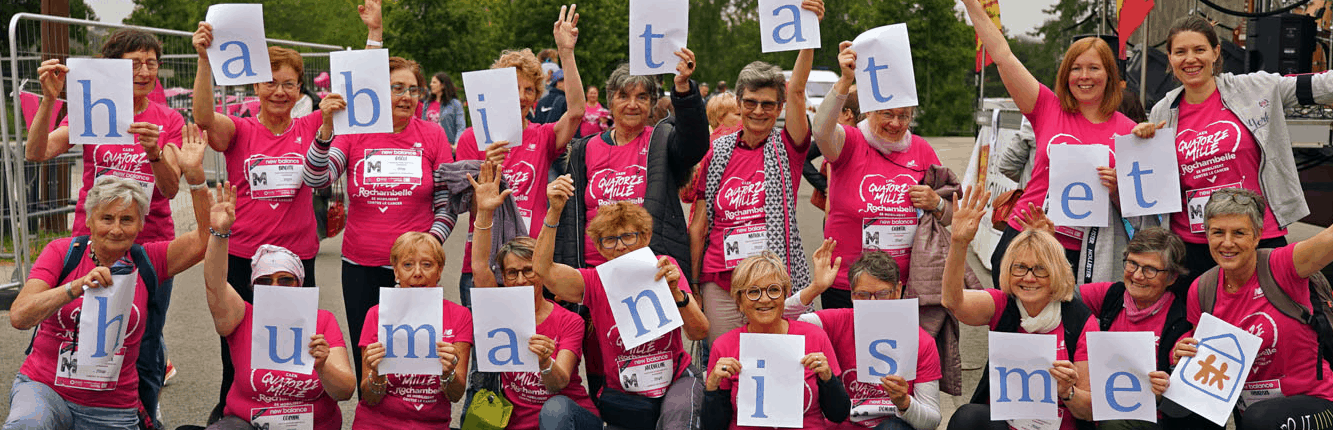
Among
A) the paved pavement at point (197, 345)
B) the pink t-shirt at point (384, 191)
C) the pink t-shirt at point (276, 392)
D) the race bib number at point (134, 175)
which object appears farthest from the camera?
the paved pavement at point (197, 345)

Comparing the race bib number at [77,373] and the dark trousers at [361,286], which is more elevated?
the dark trousers at [361,286]

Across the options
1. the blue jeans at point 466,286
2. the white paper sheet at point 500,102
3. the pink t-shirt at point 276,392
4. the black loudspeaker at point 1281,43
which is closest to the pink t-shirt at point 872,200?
the white paper sheet at point 500,102

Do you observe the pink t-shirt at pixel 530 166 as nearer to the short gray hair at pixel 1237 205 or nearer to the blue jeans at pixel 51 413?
the blue jeans at pixel 51 413

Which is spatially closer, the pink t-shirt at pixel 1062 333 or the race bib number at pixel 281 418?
the pink t-shirt at pixel 1062 333

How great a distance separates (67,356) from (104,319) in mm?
226

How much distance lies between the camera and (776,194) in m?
4.76

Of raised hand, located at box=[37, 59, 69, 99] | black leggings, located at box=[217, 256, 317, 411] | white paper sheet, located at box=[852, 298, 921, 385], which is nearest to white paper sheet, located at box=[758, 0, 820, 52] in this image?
white paper sheet, located at box=[852, 298, 921, 385]

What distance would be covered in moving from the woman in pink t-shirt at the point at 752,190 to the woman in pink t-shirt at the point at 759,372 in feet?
1.45

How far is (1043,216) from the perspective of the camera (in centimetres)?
454

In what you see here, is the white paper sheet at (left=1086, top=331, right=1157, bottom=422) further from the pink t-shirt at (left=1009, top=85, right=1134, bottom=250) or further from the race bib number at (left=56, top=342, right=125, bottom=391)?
the race bib number at (left=56, top=342, right=125, bottom=391)

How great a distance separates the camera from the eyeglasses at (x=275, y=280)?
458 centimetres

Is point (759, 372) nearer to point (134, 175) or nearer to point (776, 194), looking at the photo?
point (776, 194)

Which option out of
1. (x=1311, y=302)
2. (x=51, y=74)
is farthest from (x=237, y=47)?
(x=1311, y=302)

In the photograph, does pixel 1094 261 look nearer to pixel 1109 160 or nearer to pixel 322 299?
pixel 1109 160
